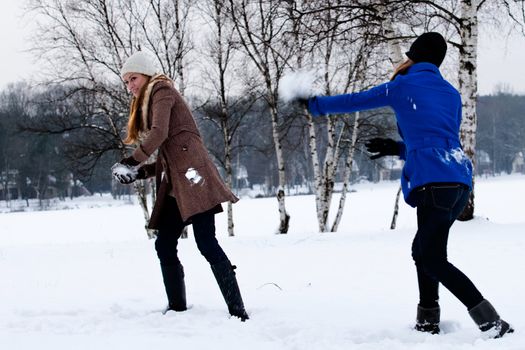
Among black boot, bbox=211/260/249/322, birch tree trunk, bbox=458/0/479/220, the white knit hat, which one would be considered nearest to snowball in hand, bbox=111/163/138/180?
the white knit hat

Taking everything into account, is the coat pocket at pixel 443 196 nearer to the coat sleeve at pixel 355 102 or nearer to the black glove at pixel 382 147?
the black glove at pixel 382 147

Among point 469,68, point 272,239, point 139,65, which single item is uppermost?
point 469,68

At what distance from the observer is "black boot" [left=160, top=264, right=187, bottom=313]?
361 cm

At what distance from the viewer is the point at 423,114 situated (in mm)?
2783

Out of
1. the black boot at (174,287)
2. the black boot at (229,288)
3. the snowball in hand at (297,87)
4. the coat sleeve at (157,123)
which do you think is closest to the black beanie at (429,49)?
the snowball in hand at (297,87)

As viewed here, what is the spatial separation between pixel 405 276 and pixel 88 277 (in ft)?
10.2

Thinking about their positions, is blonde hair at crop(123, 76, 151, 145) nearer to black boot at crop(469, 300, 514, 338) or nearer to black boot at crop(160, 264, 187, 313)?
black boot at crop(160, 264, 187, 313)

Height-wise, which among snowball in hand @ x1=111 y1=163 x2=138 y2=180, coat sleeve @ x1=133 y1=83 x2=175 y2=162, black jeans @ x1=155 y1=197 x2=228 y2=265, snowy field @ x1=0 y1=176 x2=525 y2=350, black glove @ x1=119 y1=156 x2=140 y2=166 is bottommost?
snowy field @ x1=0 y1=176 x2=525 y2=350

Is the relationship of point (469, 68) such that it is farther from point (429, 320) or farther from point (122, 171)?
point (122, 171)

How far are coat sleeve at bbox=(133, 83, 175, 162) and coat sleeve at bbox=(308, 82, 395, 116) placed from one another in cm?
97

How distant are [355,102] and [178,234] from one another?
1.53 m

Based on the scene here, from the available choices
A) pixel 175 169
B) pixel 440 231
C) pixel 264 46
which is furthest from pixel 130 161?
pixel 264 46

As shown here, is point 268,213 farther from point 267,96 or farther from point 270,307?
point 270,307

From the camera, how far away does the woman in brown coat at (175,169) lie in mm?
3318
